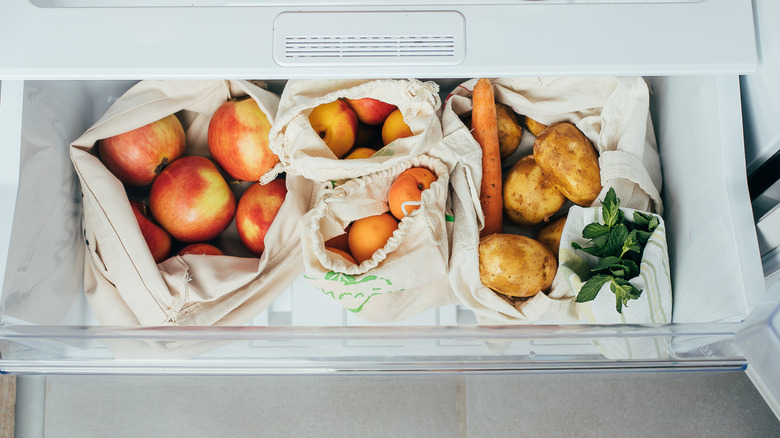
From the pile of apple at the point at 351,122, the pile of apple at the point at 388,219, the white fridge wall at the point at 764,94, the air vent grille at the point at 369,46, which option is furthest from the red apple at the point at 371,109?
the white fridge wall at the point at 764,94

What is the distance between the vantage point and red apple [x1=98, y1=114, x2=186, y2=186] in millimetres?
731

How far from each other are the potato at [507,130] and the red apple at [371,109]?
16cm

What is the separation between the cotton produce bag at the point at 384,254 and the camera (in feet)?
2.22

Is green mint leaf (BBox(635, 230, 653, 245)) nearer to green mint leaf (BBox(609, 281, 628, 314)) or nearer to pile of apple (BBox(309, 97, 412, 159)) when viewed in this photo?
green mint leaf (BBox(609, 281, 628, 314))

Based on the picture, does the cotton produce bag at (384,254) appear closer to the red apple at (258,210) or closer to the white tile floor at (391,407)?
the red apple at (258,210)

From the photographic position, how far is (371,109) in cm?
77

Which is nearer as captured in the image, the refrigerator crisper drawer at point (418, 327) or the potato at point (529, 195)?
the refrigerator crisper drawer at point (418, 327)

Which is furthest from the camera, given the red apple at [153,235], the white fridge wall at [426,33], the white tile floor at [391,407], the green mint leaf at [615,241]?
the white tile floor at [391,407]

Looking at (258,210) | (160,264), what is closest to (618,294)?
(258,210)

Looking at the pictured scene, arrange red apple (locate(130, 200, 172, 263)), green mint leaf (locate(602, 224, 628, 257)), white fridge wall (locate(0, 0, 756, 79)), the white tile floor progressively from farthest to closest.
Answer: the white tile floor → red apple (locate(130, 200, 172, 263)) → green mint leaf (locate(602, 224, 628, 257)) → white fridge wall (locate(0, 0, 756, 79))

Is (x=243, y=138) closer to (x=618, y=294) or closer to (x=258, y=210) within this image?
(x=258, y=210)

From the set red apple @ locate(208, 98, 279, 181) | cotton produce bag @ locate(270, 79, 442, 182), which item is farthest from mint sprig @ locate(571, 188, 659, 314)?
red apple @ locate(208, 98, 279, 181)

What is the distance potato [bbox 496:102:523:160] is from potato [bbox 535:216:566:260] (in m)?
0.13

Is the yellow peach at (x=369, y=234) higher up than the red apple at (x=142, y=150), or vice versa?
the red apple at (x=142, y=150)
